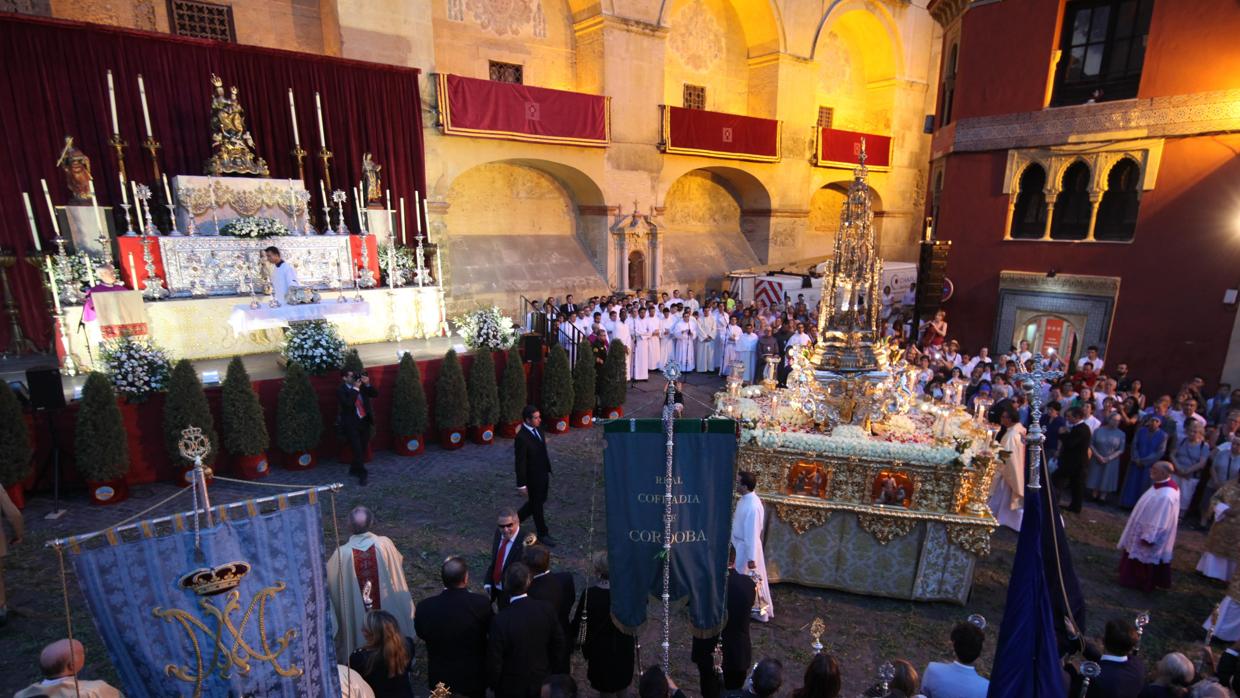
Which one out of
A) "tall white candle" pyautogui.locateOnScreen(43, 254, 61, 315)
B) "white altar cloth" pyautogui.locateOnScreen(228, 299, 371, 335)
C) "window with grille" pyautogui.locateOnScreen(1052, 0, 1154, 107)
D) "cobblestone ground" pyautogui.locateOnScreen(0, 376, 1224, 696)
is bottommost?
"cobblestone ground" pyautogui.locateOnScreen(0, 376, 1224, 696)

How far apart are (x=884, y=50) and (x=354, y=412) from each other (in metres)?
27.9

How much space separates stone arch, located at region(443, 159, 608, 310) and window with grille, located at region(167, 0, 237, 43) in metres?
6.47

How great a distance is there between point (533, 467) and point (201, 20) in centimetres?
1504

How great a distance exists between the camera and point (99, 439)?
8.14 m

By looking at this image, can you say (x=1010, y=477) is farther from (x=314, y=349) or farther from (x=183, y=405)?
(x=183, y=405)

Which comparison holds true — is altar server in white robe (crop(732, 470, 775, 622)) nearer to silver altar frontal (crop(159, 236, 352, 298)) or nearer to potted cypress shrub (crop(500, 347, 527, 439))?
potted cypress shrub (crop(500, 347, 527, 439))

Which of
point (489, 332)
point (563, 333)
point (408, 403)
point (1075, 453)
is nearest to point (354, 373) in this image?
point (408, 403)

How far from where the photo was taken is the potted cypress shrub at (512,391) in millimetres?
11180

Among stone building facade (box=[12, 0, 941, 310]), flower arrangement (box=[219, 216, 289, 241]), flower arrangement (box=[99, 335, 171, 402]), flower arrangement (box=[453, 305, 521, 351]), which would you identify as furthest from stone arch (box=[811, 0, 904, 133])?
flower arrangement (box=[99, 335, 171, 402])

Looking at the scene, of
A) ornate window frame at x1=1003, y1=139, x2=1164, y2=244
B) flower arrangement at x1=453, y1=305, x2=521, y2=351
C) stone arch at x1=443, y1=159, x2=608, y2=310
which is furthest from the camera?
→ stone arch at x1=443, y1=159, x2=608, y2=310

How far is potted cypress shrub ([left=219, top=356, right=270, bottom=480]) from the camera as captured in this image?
8984 mm

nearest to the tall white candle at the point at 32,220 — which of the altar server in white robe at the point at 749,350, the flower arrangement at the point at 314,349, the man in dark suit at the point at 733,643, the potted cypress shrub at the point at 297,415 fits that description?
the flower arrangement at the point at 314,349

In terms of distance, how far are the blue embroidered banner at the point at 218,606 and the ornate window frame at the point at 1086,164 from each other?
16827 millimetres

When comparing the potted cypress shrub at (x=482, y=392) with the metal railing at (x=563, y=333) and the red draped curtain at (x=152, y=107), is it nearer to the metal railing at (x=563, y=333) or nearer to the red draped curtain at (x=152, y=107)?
the metal railing at (x=563, y=333)
